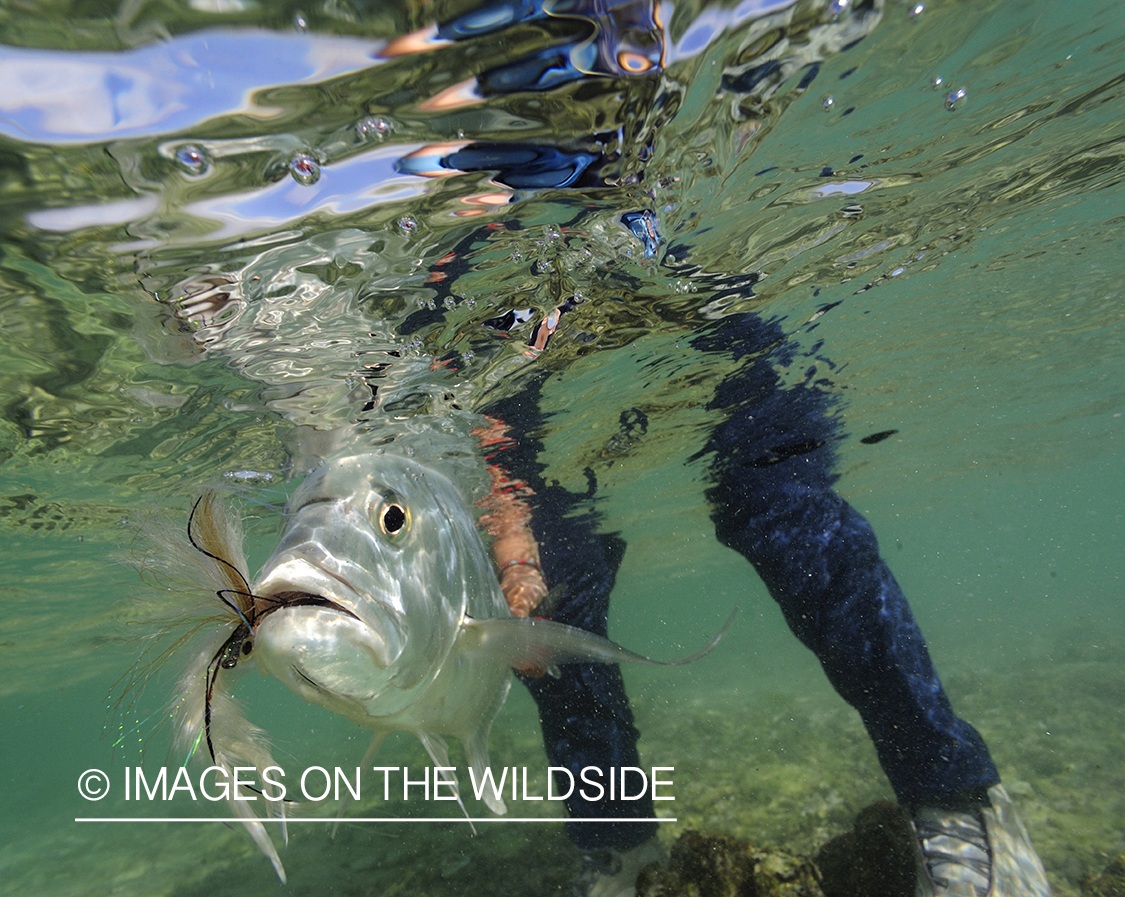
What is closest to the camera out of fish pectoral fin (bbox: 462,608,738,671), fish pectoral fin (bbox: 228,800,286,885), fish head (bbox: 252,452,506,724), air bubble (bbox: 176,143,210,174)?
fish head (bbox: 252,452,506,724)

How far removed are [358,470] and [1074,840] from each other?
9800mm

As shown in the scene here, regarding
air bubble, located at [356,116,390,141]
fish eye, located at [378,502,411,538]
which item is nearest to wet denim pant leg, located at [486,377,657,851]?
fish eye, located at [378,502,411,538]

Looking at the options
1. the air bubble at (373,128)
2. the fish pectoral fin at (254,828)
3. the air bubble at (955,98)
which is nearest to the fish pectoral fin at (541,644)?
the fish pectoral fin at (254,828)

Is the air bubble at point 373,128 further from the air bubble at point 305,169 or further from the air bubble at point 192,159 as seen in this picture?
the air bubble at point 192,159

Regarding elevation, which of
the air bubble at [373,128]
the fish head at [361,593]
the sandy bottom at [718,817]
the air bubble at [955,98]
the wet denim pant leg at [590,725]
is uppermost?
the air bubble at [373,128]

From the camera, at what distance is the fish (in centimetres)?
274

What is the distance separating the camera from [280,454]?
10.0m

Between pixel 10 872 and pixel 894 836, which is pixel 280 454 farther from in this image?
pixel 10 872

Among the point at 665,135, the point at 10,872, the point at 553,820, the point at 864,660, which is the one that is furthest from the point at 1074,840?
the point at 10,872

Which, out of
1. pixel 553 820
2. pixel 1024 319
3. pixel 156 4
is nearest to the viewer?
pixel 156 4

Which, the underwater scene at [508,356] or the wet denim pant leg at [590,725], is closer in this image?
the underwater scene at [508,356]

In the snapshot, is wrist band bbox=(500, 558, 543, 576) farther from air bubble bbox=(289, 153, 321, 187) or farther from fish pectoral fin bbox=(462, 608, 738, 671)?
air bubble bbox=(289, 153, 321, 187)

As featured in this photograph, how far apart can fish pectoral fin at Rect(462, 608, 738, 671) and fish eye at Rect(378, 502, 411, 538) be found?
81 cm

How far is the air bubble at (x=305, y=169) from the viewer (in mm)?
4203
